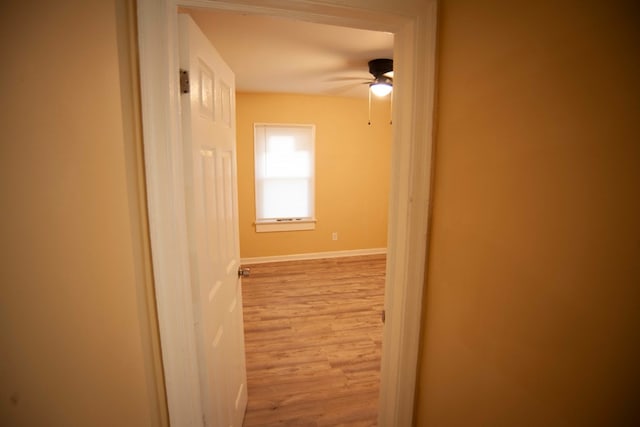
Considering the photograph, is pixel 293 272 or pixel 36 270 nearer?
pixel 36 270

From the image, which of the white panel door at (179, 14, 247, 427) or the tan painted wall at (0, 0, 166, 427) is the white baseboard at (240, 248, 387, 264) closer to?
the white panel door at (179, 14, 247, 427)

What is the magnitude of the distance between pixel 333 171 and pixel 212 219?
3546 millimetres

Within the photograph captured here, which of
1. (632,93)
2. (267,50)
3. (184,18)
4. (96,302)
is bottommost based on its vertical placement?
(96,302)

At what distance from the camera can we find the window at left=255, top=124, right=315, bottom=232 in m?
4.25

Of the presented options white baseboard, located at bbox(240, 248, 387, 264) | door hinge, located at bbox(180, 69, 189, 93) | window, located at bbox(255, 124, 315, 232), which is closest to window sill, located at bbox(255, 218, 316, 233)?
window, located at bbox(255, 124, 315, 232)

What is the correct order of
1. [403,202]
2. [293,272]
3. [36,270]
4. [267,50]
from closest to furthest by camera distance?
[36,270] < [403,202] < [267,50] < [293,272]

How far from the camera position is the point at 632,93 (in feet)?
1.56

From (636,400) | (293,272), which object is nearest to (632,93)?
(636,400)

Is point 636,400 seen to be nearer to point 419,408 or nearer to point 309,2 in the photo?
point 419,408

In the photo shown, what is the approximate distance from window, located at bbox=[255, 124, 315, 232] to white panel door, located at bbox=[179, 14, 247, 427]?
111 inches

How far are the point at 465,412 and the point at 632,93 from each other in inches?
37.2

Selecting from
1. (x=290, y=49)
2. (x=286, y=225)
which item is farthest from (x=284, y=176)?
(x=290, y=49)

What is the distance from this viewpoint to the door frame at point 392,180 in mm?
788

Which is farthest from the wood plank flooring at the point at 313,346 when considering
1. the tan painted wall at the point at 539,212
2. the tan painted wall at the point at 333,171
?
the tan painted wall at the point at 539,212
